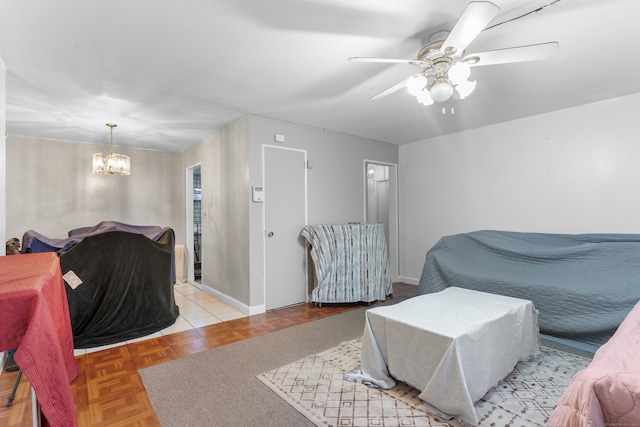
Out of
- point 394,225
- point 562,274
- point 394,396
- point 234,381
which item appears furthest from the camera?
point 394,225

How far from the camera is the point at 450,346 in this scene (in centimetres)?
169

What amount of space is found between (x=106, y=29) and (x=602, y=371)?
2.93 metres

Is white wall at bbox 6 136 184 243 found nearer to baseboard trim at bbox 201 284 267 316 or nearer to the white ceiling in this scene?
the white ceiling

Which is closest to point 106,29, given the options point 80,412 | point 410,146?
point 80,412

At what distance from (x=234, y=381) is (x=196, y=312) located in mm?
1867

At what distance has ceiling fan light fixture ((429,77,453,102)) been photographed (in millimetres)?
1887

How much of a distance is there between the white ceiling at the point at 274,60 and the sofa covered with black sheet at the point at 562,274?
1.52 m

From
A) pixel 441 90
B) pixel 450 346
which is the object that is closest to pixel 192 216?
pixel 441 90

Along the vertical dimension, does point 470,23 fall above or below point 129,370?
above

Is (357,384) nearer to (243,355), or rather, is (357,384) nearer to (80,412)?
(243,355)

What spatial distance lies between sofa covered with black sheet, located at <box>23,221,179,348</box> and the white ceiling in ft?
4.74

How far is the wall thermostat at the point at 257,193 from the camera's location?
3.66 m

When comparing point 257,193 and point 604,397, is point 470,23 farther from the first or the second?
point 257,193

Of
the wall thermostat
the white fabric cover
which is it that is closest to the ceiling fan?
the white fabric cover
